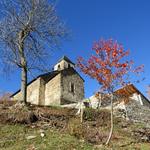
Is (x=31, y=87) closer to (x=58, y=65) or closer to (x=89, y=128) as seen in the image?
(x=58, y=65)

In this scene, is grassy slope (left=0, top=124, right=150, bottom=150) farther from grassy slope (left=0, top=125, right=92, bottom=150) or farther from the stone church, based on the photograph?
the stone church

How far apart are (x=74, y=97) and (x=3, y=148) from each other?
2752 cm

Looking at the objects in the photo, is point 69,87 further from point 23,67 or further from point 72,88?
point 23,67

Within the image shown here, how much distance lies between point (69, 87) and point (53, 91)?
2286 millimetres

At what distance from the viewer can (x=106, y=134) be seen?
18.1 metres

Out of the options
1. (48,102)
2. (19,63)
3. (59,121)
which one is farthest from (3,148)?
(48,102)

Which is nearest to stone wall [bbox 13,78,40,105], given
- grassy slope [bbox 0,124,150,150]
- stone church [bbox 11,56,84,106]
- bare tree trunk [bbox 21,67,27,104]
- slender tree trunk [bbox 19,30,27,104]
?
stone church [bbox 11,56,84,106]

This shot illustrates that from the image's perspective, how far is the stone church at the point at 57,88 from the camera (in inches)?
1566

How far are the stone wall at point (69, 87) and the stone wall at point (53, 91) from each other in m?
0.59

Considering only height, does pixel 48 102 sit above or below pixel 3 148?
above

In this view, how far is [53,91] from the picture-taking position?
4038cm

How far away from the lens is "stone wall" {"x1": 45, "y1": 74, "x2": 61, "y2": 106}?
3944 cm

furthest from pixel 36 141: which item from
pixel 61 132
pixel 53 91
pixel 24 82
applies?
pixel 53 91

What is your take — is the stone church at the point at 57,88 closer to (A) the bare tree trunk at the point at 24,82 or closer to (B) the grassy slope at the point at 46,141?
(A) the bare tree trunk at the point at 24,82
